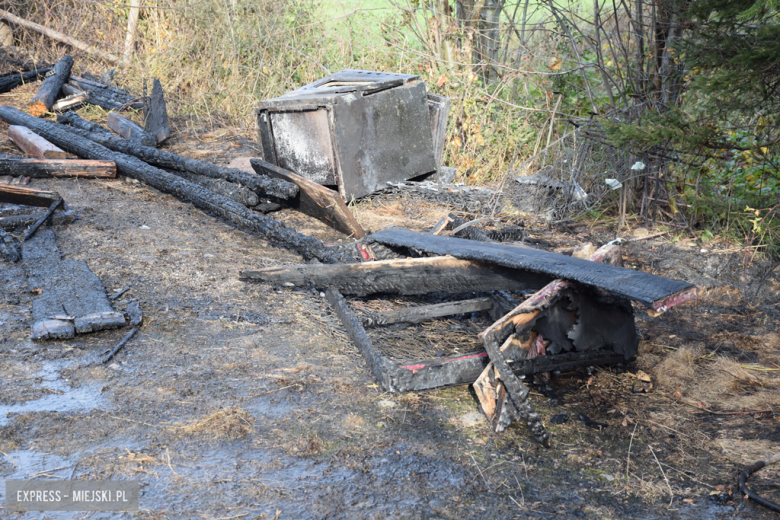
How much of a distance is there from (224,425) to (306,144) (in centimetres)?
438

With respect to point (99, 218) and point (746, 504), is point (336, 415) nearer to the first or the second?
point (746, 504)

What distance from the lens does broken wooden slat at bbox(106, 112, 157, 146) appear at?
830cm

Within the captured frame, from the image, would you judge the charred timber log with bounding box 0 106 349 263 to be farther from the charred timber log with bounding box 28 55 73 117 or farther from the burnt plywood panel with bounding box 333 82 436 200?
the burnt plywood panel with bounding box 333 82 436 200

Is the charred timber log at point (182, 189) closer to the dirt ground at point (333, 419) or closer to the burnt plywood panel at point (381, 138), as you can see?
the dirt ground at point (333, 419)

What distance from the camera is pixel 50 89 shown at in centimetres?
961

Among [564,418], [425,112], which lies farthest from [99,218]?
[564,418]

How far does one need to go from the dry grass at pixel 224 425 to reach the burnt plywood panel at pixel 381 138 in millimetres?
4012

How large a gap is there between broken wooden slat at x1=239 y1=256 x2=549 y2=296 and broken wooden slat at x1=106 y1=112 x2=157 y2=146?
4.88 metres

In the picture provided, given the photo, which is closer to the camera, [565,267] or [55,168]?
[565,267]

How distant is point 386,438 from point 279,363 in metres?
0.96

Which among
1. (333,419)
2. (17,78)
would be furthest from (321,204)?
(17,78)

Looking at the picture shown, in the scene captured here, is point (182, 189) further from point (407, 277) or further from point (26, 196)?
point (407, 277)

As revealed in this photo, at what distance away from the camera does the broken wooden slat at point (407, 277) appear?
365 centimetres

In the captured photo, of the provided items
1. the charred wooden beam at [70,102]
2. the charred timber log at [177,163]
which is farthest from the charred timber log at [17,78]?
the charred timber log at [177,163]
